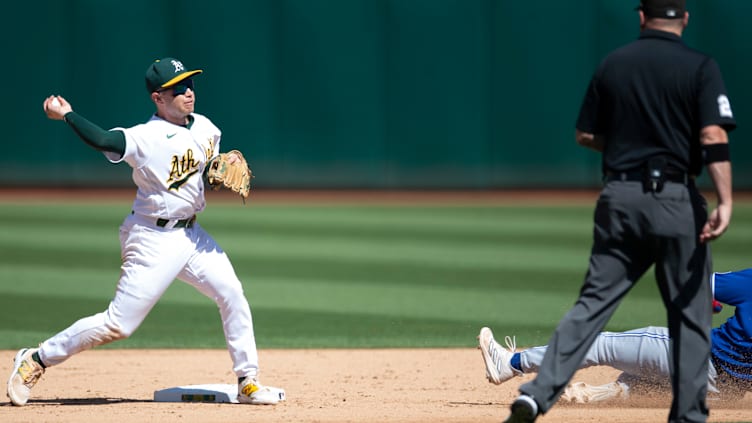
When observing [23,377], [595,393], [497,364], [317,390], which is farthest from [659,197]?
[23,377]

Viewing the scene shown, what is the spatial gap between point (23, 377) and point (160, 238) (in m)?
0.99

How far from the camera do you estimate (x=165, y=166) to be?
5297 millimetres

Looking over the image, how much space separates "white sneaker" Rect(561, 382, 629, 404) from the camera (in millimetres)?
5719

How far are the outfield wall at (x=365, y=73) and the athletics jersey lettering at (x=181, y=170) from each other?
11.9m

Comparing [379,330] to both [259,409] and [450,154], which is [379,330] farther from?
[450,154]

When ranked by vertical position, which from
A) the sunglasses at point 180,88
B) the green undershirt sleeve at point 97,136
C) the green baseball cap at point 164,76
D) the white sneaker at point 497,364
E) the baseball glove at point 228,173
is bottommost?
the white sneaker at point 497,364

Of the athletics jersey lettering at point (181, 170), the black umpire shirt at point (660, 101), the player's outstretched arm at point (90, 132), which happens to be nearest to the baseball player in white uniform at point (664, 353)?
the black umpire shirt at point (660, 101)

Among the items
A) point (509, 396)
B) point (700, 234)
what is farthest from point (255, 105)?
point (700, 234)

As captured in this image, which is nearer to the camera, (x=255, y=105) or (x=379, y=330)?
(x=379, y=330)

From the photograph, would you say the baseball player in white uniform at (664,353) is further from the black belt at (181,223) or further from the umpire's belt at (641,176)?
the black belt at (181,223)

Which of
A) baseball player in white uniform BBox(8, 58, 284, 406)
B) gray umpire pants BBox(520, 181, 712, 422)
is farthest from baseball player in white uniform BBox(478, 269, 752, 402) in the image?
baseball player in white uniform BBox(8, 58, 284, 406)

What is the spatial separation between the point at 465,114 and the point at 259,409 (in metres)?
12.0

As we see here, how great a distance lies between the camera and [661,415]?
530 cm

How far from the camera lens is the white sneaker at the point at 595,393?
5719mm
